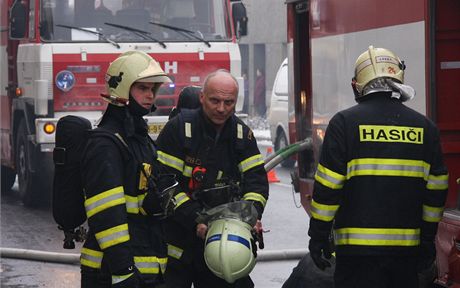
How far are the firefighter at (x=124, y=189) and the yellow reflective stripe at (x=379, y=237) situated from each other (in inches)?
36.2

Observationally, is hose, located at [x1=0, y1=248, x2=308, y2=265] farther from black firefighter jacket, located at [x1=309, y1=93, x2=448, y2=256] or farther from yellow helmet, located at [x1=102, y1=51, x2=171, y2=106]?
yellow helmet, located at [x1=102, y1=51, x2=171, y2=106]

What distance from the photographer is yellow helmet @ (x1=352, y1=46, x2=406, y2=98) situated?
17.9 ft

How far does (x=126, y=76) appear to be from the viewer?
5.10 metres

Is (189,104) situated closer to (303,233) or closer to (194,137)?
(194,137)

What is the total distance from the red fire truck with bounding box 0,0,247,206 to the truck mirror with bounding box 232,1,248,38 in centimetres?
1

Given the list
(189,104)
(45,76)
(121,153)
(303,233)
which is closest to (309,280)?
(189,104)

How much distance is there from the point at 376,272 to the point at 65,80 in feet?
26.6

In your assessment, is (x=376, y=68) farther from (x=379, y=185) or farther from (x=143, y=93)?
(x=143, y=93)

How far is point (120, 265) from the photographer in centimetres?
479

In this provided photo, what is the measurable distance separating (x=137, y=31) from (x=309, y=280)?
692 cm

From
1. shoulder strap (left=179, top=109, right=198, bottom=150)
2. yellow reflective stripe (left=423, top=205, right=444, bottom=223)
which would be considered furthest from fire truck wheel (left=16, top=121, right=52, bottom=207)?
yellow reflective stripe (left=423, top=205, right=444, bottom=223)

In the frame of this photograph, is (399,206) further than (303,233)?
No

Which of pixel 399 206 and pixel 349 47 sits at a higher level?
pixel 349 47

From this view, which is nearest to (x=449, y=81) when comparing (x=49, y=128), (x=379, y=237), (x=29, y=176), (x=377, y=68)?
(x=377, y=68)
